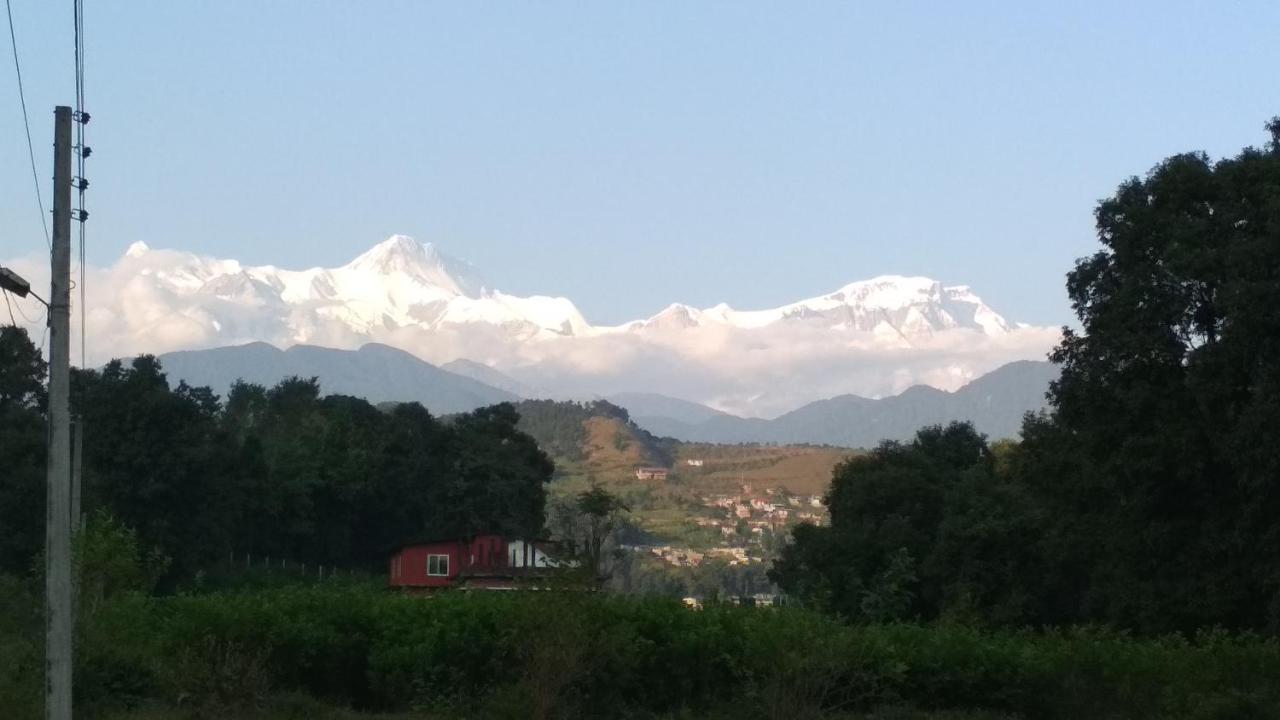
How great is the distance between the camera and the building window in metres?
60.1

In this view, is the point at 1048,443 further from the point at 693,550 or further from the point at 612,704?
the point at 693,550

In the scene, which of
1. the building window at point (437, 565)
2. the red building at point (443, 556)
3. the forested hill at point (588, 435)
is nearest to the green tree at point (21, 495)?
the red building at point (443, 556)

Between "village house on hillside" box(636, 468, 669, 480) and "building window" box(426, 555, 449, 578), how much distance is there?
100m

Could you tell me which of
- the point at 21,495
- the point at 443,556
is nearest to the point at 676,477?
the point at 443,556

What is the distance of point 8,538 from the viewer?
47.2 m

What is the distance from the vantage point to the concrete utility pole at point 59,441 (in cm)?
1242

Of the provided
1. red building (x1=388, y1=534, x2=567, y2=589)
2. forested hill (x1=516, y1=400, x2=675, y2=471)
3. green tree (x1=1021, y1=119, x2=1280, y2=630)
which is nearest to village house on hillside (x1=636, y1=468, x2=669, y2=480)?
forested hill (x1=516, y1=400, x2=675, y2=471)

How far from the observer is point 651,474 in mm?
167250

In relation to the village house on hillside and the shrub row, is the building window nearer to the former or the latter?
the shrub row

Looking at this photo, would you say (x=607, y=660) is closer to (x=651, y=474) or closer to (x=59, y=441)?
(x=59, y=441)

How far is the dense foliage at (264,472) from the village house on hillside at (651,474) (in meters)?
76.9

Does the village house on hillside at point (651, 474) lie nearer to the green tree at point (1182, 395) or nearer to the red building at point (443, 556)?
the red building at point (443, 556)

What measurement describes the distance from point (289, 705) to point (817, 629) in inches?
A: 242

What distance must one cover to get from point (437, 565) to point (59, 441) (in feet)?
160
